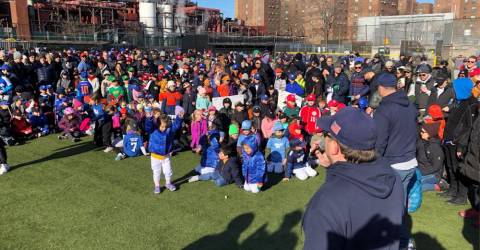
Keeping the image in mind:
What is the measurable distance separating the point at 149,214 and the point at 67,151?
464cm

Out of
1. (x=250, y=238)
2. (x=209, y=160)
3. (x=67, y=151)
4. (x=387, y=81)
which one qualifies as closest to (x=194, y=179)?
(x=209, y=160)

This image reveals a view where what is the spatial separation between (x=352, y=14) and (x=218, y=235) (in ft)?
323

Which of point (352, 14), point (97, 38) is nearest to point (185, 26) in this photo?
point (97, 38)

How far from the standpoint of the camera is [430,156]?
22.5 feet

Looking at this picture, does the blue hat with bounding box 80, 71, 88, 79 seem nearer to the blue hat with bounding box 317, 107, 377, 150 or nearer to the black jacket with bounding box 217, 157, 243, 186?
the black jacket with bounding box 217, 157, 243, 186

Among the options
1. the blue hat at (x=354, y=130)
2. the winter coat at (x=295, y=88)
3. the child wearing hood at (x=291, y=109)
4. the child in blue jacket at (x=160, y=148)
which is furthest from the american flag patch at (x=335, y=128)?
the winter coat at (x=295, y=88)

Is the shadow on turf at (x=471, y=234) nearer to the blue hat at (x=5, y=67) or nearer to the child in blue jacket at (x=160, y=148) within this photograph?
the child in blue jacket at (x=160, y=148)

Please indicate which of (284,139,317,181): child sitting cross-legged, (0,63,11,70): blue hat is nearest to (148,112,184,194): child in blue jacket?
(284,139,317,181): child sitting cross-legged

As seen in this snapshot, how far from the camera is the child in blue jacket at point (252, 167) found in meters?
6.82

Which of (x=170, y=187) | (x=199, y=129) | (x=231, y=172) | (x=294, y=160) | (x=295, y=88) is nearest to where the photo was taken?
(x=170, y=187)

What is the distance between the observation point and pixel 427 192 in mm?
6820

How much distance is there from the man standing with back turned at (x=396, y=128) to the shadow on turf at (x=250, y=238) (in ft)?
6.16

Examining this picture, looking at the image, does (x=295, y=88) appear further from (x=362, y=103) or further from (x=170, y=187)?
(x=170, y=187)

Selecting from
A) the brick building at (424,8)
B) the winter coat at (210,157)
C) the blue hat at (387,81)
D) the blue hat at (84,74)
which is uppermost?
the brick building at (424,8)
